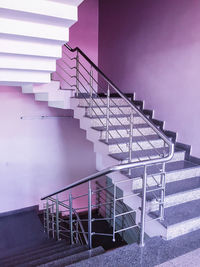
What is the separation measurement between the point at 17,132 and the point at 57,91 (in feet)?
5.49

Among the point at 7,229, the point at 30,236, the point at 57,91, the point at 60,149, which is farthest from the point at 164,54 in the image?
the point at 7,229

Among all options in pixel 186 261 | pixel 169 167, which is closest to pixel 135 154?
pixel 169 167

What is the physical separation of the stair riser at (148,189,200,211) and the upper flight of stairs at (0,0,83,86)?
6.61 ft

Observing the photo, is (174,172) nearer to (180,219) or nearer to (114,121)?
(180,219)

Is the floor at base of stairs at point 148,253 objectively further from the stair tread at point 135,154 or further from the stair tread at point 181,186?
the stair tread at point 135,154

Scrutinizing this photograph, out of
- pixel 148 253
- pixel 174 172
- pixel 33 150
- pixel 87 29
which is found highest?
pixel 87 29

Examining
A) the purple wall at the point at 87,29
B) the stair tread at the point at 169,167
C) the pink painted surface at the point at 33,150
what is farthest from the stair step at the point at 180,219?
the purple wall at the point at 87,29

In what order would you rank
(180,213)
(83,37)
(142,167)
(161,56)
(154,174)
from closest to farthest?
1. (180,213)
2. (154,174)
3. (142,167)
4. (161,56)
5. (83,37)

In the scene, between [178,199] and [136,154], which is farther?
[136,154]

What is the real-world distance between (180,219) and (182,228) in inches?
3.3

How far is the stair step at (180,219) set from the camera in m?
2.24

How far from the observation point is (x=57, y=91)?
3941 millimetres

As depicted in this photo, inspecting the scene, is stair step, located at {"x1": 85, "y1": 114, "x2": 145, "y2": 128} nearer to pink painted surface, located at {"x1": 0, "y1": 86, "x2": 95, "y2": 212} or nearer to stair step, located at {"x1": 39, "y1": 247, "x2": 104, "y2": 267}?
stair step, located at {"x1": 39, "y1": 247, "x2": 104, "y2": 267}

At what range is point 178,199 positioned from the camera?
2.68 meters
